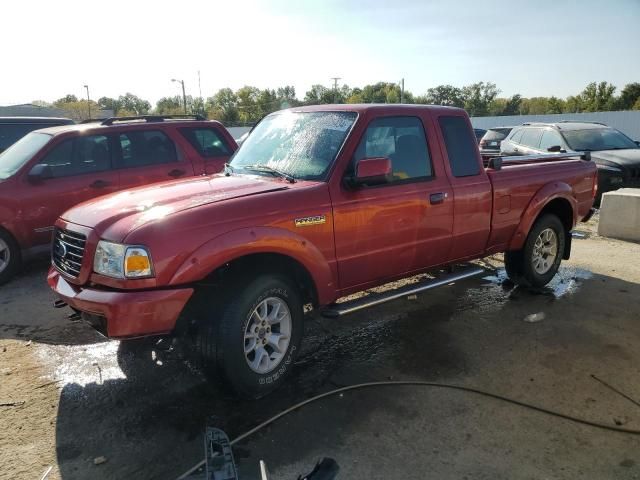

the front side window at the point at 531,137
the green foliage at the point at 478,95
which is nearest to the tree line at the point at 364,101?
the green foliage at the point at 478,95

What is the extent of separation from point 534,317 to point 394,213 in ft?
6.62

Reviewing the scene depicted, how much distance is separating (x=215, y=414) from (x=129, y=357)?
1.27m

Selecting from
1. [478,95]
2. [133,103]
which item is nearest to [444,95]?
[478,95]

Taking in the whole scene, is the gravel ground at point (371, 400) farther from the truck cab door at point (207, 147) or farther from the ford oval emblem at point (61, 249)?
the truck cab door at point (207, 147)

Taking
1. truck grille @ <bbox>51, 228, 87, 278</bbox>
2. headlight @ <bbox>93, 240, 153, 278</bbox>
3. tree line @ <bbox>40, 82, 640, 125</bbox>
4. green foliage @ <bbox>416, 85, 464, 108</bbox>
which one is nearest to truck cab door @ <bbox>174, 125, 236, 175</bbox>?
truck grille @ <bbox>51, 228, 87, 278</bbox>

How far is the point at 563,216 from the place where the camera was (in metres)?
5.91

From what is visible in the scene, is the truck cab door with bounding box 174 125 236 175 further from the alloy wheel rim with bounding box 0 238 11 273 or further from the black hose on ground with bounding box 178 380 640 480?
the black hose on ground with bounding box 178 380 640 480

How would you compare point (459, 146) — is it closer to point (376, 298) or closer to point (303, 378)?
point (376, 298)

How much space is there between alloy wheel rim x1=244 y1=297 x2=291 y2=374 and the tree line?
158 ft

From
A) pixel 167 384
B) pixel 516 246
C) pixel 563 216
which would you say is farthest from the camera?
pixel 563 216

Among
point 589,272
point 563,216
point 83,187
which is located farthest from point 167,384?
point 589,272

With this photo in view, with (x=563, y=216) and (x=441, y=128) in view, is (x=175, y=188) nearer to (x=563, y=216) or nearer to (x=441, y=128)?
(x=441, y=128)

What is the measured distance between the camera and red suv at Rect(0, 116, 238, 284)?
6.12 m

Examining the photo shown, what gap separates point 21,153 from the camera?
659 centimetres
